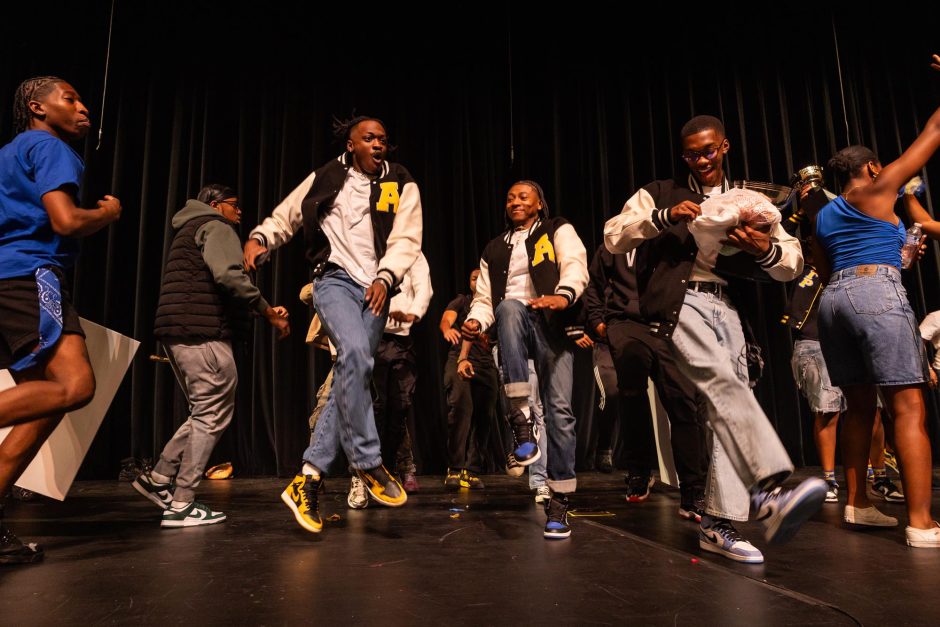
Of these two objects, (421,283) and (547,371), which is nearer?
(547,371)

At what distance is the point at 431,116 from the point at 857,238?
14.8 feet

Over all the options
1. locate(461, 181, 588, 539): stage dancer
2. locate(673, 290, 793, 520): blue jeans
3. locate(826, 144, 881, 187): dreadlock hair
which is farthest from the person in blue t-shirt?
locate(826, 144, 881, 187): dreadlock hair

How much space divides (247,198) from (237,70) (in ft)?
3.98

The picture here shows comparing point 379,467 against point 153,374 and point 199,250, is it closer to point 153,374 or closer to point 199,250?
point 199,250

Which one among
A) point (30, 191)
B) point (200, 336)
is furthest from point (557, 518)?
point (30, 191)

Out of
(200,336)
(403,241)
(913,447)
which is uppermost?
(403,241)

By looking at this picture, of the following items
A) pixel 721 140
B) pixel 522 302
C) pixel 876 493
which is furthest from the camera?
pixel 876 493

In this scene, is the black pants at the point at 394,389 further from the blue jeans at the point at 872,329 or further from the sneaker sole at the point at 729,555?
the blue jeans at the point at 872,329

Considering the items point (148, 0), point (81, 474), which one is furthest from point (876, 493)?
point (148, 0)

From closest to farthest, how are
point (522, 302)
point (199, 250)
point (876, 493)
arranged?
point (522, 302)
point (199, 250)
point (876, 493)

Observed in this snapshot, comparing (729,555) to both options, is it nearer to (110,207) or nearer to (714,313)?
(714,313)

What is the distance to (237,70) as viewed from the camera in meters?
5.86

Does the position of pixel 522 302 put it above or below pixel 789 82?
below

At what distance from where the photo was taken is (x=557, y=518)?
2.45 m
